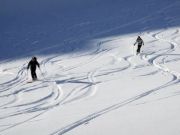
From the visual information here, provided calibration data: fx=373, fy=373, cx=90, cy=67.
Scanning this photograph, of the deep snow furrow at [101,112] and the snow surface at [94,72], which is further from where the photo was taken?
the snow surface at [94,72]

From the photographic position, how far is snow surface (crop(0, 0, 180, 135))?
11047mm

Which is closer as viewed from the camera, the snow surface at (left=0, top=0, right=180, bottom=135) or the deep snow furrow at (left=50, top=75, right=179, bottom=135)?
the deep snow furrow at (left=50, top=75, right=179, bottom=135)

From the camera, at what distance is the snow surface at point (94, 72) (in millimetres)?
11047

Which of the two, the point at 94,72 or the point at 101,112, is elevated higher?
the point at 94,72

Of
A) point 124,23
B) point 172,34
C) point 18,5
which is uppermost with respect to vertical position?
point 18,5

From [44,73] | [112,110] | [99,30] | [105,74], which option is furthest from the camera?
[99,30]

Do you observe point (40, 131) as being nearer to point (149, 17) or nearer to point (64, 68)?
point (64, 68)

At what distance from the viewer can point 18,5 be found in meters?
49.4

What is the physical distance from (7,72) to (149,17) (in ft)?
58.8

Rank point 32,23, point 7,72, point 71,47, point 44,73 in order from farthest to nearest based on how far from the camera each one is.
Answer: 1. point 32,23
2. point 71,47
3. point 7,72
4. point 44,73

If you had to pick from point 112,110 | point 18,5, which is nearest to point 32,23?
point 18,5

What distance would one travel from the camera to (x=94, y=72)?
19.4 meters

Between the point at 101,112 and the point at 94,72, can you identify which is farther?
the point at 94,72

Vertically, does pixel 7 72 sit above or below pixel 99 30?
below
